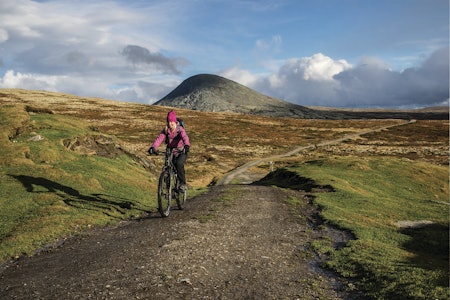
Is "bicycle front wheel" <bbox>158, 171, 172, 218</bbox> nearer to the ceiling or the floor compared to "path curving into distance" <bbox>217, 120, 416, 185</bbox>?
nearer to the ceiling

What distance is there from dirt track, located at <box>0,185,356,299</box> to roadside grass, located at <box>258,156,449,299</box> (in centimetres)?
129

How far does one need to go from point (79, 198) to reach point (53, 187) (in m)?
1.84

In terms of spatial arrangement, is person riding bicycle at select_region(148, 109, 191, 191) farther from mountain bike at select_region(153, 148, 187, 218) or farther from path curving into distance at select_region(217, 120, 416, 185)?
path curving into distance at select_region(217, 120, 416, 185)

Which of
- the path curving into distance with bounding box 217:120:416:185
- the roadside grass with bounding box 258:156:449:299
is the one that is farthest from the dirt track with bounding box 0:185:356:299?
the path curving into distance with bounding box 217:120:416:185

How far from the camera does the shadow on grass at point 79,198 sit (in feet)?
56.5

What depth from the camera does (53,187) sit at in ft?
61.4

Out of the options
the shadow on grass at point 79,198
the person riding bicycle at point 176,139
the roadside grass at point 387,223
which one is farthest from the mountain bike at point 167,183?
the roadside grass at point 387,223

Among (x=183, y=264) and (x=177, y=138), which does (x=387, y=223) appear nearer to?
(x=177, y=138)

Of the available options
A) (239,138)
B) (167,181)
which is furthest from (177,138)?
(239,138)

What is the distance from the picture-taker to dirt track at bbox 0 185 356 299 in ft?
27.1

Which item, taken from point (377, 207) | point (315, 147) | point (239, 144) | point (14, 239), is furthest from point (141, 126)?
point (14, 239)

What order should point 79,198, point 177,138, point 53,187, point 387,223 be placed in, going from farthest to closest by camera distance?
point 387,223, point 53,187, point 79,198, point 177,138

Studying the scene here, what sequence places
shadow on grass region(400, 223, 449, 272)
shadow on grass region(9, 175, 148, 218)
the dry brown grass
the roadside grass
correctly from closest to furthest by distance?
the roadside grass
shadow on grass region(400, 223, 449, 272)
shadow on grass region(9, 175, 148, 218)
the dry brown grass

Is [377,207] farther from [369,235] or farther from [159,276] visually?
[159,276]
